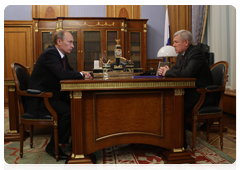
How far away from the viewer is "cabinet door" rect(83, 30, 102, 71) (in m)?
5.62

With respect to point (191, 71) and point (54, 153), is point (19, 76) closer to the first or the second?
point (54, 153)

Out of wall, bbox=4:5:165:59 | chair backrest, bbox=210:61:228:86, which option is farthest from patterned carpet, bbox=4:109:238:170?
wall, bbox=4:5:165:59

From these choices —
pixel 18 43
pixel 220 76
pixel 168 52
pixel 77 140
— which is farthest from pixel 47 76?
pixel 18 43

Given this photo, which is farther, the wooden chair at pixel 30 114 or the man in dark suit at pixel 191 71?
the man in dark suit at pixel 191 71

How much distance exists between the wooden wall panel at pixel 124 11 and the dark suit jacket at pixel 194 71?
4047 mm

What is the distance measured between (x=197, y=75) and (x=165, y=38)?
3921mm

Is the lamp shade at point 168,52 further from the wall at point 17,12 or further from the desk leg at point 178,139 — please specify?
the wall at point 17,12

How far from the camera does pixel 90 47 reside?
569cm

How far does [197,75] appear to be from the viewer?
2.39 metres

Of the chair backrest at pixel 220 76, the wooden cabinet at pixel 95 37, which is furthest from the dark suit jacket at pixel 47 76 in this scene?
the wooden cabinet at pixel 95 37

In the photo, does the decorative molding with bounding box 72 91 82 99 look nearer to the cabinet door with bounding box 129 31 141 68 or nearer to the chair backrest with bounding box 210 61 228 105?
the chair backrest with bounding box 210 61 228 105

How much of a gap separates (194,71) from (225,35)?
3.12 metres

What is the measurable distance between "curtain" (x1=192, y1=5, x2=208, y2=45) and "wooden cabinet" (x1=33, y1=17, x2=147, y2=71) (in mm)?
1385

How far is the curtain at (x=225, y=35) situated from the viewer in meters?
4.39
